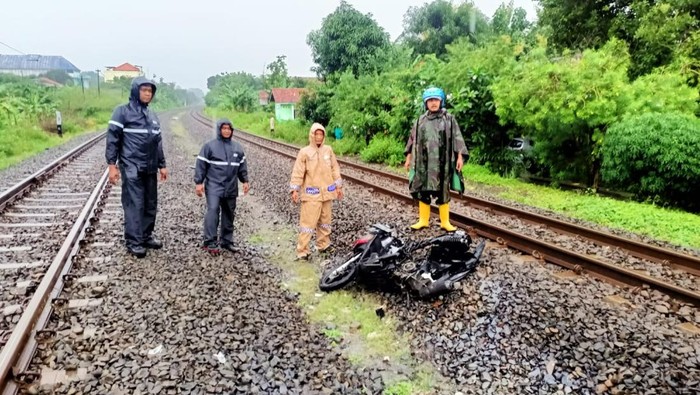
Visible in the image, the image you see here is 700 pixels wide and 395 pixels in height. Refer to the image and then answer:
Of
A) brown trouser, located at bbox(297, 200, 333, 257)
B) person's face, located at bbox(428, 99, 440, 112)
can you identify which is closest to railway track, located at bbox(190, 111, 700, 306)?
person's face, located at bbox(428, 99, 440, 112)

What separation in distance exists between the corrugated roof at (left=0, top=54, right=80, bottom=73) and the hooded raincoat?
113632mm

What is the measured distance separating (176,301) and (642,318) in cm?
411

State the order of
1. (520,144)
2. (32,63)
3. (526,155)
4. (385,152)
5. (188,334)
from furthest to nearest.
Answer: (32,63)
(385,152)
(520,144)
(526,155)
(188,334)

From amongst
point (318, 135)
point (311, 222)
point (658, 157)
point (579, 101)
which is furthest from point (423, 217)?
point (579, 101)

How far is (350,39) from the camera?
2330 centimetres

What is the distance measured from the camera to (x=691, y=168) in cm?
782

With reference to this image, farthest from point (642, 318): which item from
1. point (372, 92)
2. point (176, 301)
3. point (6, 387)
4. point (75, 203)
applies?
point (372, 92)

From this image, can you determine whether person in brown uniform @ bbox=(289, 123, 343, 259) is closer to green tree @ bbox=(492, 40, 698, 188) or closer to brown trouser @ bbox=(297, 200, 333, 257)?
brown trouser @ bbox=(297, 200, 333, 257)

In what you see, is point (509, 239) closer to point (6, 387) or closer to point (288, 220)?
point (288, 220)

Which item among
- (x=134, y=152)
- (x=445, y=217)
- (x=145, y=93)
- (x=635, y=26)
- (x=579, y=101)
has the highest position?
(x=635, y=26)

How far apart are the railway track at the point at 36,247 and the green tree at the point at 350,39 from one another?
15.2 meters

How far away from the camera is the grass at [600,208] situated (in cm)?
685

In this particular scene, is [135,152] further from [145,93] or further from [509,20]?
[509,20]

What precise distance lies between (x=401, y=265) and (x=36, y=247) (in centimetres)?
438
